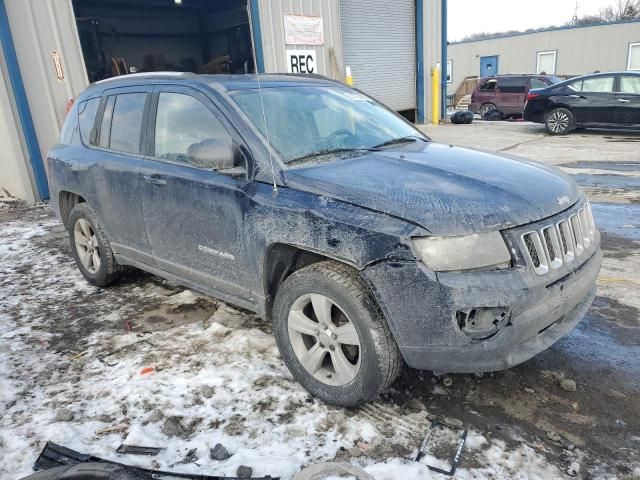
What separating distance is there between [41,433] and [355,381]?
171 centimetres

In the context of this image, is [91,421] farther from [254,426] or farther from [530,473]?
[530,473]

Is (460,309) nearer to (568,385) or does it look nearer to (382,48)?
(568,385)

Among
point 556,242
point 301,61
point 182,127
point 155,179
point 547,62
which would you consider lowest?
point 556,242

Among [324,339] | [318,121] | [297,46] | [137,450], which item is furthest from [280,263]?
[297,46]

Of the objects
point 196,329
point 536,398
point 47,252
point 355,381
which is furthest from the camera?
point 47,252

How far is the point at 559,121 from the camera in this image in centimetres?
1370

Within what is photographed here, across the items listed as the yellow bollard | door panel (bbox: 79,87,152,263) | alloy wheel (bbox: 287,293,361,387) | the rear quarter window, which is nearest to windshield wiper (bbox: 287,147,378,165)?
alloy wheel (bbox: 287,293,361,387)

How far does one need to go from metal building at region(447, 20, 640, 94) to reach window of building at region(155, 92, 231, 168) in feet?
116

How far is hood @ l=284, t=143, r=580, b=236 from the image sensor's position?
7.75ft

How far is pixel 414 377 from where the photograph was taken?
305 centimetres

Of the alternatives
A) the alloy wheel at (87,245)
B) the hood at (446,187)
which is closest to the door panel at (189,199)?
the hood at (446,187)

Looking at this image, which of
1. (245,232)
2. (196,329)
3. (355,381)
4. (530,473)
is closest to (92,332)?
(196,329)

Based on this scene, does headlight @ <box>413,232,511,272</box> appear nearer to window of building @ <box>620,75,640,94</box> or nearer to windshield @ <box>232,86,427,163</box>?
windshield @ <box>232,86,427,163</box>

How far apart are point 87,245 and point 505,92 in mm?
18461
